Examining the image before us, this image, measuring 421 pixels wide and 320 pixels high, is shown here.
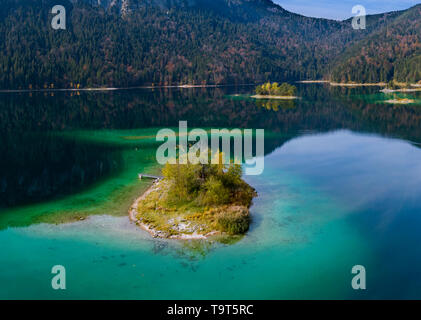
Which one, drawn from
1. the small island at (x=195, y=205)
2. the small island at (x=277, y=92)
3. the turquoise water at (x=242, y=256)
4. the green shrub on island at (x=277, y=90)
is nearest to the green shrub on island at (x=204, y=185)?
the small island at (x=195, y=205)

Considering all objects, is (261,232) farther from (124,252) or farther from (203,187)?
(124,252)

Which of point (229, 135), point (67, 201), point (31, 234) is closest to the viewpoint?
point (31, 234)

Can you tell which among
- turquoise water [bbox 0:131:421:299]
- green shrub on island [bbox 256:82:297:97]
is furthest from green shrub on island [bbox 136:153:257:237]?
green shrub on island [bbox 256:82:297:97]

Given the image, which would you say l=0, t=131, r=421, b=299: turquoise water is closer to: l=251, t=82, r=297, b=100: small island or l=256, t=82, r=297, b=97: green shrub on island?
l=251, t=82, r=297, b=100: small island

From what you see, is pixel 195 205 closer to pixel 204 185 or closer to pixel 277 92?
pixel 204 185

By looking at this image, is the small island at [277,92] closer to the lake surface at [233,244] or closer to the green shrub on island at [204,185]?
the lake surface at [233,244]
